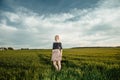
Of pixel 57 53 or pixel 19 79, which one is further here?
pixel 57 53

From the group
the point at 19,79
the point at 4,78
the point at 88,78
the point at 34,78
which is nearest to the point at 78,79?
the point at 88,78

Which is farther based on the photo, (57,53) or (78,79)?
(57,53)

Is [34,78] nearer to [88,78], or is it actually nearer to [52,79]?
[52,79]

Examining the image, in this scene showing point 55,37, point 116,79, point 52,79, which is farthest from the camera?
point 55,37

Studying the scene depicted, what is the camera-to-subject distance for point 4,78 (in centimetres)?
1054

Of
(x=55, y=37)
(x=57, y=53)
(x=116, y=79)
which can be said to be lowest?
(x=116, y=79)

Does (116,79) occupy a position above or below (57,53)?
below

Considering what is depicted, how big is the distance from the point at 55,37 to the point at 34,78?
3.83 meters

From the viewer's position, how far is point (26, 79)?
9.66m

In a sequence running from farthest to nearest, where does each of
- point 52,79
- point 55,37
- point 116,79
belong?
point 55,37 < point 116,79 < point 52,79

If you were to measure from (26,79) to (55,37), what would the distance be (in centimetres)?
392

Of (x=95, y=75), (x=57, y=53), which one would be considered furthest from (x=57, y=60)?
(x=95, y=75)

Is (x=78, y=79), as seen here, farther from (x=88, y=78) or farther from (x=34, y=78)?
(x=34, y=78)

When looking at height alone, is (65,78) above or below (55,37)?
below
